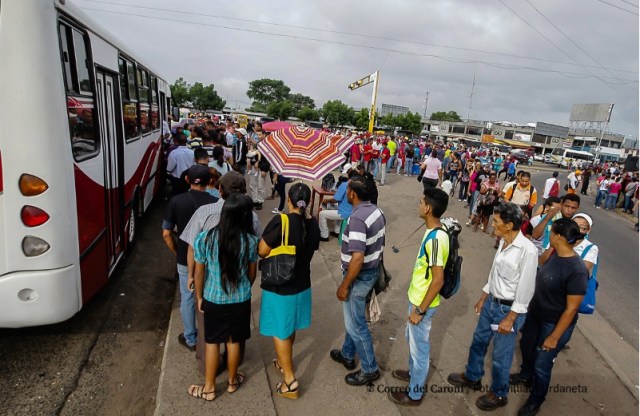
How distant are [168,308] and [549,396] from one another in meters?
4.28

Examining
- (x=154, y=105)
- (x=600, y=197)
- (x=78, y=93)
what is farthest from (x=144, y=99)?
(x=600, y=197)

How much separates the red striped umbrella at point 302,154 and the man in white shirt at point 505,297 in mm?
2745

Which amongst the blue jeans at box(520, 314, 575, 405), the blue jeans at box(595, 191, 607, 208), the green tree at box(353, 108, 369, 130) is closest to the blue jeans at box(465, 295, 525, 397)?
the blue jeans at box(520, 314, 575, 405)

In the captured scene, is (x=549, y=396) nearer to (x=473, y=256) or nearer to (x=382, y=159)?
(x=473, y=256)

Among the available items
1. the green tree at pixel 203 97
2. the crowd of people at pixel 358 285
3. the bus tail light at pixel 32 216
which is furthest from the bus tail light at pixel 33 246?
the green tree at pixel 203 97

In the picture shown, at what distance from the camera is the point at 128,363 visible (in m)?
3.54

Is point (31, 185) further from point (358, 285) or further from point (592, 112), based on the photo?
point (592, 112)

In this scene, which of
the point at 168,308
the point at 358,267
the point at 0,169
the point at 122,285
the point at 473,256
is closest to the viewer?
the point at 0,169

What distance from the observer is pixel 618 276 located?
8203mm

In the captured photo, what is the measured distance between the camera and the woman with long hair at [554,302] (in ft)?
9.46

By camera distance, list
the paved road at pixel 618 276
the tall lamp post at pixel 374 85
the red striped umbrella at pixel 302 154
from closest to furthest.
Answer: the red striped umbrella at pixel 302 154 → the paved road at pixel 618 276 → the tall lamp post at pixel 374 85

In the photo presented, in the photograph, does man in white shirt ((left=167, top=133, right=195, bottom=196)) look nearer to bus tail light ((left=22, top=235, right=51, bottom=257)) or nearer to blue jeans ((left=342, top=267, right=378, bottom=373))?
bus tail light ((left=22, top=235, right=51, bottom=257))

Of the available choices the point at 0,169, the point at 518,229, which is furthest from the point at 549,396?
the point at 0,169

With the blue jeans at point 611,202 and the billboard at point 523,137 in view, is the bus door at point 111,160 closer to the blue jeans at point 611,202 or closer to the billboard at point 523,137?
the blue jeans at point 611,202
